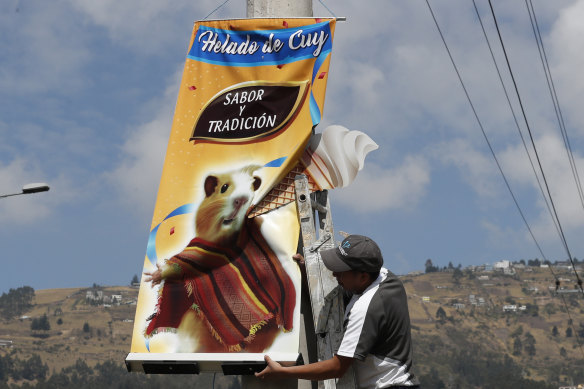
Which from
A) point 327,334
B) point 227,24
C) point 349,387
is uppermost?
point 227,24

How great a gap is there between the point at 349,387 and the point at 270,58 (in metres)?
3.17

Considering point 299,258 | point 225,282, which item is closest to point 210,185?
point 225,282

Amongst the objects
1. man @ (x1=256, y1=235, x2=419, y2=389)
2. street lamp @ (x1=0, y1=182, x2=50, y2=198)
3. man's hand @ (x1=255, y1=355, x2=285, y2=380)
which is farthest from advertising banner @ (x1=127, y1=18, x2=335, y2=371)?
street lamp @ (x1=0, y1=182, x2=50, y2=198)

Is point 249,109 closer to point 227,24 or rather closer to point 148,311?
point 227,24

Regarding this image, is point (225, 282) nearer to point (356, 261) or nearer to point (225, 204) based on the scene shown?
point (225, 204)

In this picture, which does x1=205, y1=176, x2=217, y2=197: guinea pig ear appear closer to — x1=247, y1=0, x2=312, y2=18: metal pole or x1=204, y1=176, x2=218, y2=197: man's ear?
x1=204, y1=176, x2=218, y2=197: man's ear

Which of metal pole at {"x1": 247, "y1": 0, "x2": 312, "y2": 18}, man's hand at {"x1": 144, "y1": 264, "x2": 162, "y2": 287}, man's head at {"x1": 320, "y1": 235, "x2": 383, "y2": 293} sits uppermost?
metal pole at {"x1": 247, "y1": 0, "x2": 312, "y2": 18}

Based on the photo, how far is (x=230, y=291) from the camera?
6.45 metres

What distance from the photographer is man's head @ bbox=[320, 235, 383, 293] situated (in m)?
4.45

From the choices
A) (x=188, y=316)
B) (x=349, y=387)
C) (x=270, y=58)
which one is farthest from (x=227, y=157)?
(x=349, y=387)

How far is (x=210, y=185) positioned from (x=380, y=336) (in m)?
2.68

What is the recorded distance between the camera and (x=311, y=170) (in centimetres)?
664

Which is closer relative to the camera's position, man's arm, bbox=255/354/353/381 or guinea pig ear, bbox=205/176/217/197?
man's arm, bbox=255/354/353/381

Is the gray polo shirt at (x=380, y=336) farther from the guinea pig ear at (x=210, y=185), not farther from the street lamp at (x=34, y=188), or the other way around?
the street lamp at (x=34, y=188)
